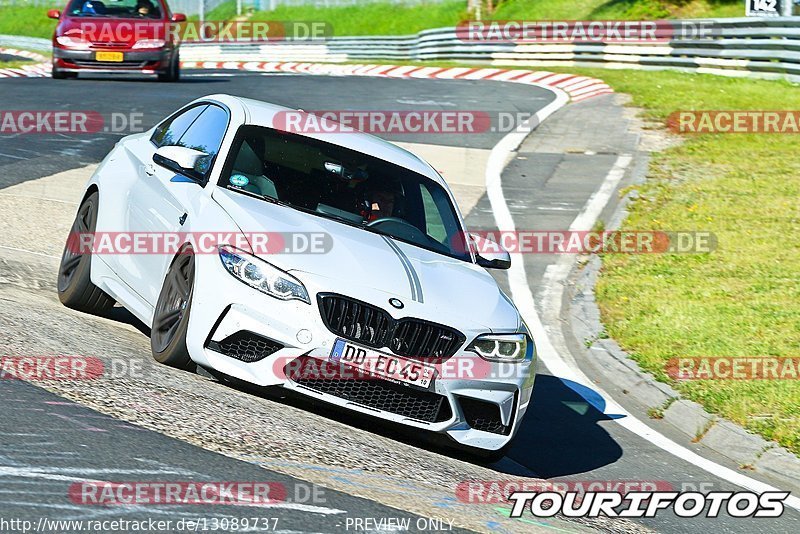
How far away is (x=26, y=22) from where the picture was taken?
263 feet

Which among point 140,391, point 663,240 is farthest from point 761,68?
point 140,391

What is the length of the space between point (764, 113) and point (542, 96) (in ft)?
16.9

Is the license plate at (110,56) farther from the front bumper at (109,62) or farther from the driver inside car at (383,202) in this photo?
the driver inside car at (383,202)

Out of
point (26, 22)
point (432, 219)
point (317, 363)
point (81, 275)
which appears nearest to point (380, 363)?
point (317, 363)

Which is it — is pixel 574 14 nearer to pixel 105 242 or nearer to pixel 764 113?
pixel 764 113

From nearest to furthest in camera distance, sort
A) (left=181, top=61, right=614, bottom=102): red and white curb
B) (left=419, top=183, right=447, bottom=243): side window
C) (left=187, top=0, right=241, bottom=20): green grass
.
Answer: (left=419, top=183, right=447, bottom=243): side window, (left=181, top=61, right=614, bottom=102): red and white curb, (left=187, top=0, right=241, bottom=20): green grass

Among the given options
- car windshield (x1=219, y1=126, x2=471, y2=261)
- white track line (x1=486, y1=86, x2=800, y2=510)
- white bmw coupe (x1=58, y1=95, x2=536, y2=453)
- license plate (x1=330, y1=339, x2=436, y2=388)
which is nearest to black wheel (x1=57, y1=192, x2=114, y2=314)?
white bmw coupe (x1=58, y1=95, x2=536, y2=453)

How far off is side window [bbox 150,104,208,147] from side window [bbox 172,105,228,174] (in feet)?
0.35

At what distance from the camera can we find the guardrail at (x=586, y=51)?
85.6ft

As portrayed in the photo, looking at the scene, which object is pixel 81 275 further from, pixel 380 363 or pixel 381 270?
pixel 380 363

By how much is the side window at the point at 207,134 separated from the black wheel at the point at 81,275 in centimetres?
90

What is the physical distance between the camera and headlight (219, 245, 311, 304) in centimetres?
634

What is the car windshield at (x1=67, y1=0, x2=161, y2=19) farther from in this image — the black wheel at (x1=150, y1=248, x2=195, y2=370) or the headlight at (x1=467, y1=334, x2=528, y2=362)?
the headlight at (x1=467, y1=334, x2=528, y2=362)

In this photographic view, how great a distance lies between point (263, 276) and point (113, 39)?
17.9 m
